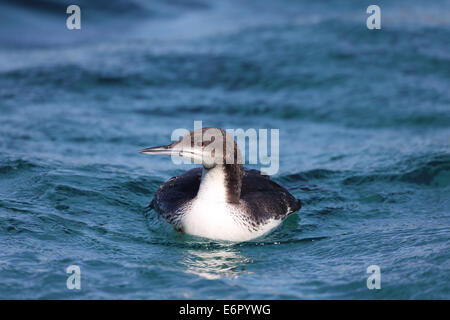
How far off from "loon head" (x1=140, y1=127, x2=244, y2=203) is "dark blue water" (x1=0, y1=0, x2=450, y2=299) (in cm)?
57

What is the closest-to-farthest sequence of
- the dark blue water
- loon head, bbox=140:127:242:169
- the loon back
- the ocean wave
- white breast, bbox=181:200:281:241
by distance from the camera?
the dark blue water, loon head, bbox=140:127:242:169, white breast, bbox=181:200:281:241, the loon back, the ocean wave

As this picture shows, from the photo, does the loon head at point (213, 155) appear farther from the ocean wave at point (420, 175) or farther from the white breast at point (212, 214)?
the ocean wave at point (420, 175)

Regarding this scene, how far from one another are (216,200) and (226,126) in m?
5.28

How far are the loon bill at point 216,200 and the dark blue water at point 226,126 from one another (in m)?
0.16

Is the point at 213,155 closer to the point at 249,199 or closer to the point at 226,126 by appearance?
the point at 249,199

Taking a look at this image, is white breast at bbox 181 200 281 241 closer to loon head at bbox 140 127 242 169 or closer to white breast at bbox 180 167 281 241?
white breast at bbox 180 167 281 241

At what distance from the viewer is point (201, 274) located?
6.30m

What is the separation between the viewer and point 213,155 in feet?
21.8

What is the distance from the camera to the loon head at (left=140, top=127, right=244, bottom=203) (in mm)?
6559

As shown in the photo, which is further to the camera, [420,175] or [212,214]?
[420,175]

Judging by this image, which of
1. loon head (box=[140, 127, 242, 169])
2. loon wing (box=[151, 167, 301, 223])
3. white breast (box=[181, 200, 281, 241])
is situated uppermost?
loon head (box=[140, 127, 242, 169])

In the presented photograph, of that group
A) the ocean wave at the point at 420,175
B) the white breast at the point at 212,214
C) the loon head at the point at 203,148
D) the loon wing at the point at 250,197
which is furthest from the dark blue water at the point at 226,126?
the loon head at the point at 203,148

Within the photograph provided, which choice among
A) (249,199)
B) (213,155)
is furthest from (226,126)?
(213,155)

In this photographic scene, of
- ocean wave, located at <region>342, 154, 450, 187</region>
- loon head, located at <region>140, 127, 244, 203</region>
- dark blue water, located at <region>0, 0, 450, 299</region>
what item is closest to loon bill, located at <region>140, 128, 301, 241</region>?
loon head, located at <region>140, 127, 244, 203</region>
